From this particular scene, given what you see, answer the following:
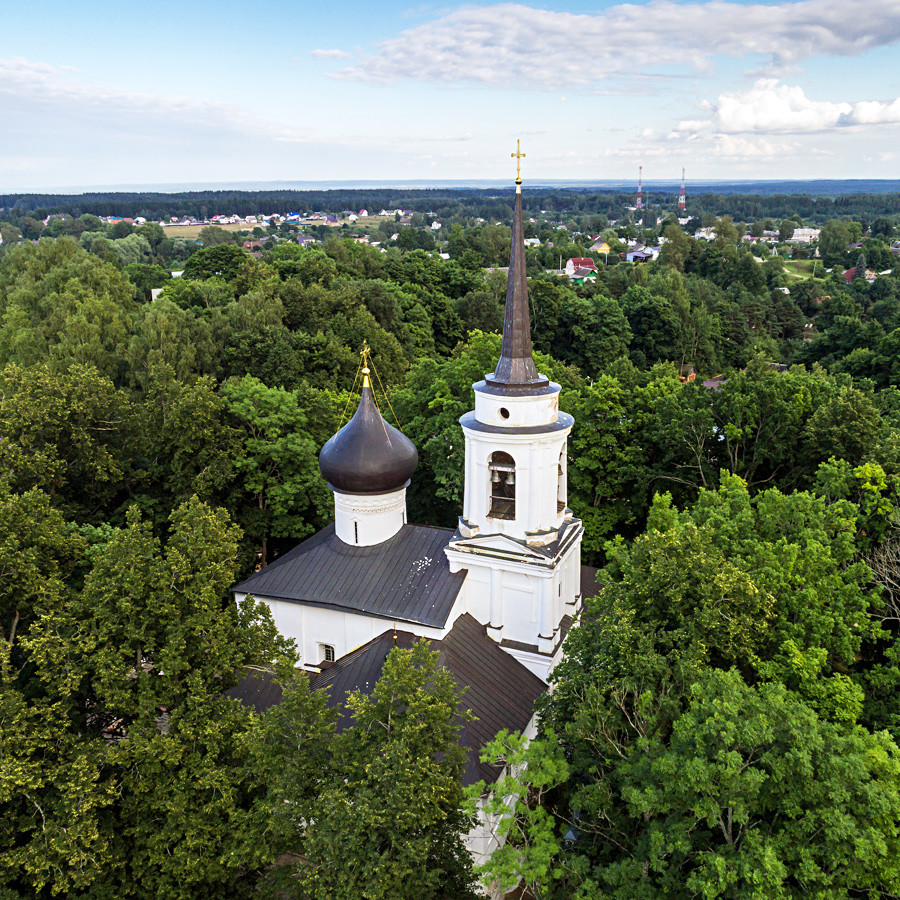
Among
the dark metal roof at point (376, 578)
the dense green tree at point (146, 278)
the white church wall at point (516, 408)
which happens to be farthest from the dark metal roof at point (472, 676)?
the dense green tree at point (146, 278)

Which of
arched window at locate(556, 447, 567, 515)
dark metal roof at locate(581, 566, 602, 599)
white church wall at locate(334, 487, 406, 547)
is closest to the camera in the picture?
arched window at locate(556, 447, 567, 515)

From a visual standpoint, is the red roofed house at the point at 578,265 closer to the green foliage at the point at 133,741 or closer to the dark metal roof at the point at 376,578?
the dark metal roof at the point at 376,578

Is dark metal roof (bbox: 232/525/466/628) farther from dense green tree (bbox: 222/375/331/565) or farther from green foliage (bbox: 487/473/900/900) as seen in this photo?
dense green tree (bbox: 222/375/331/565)

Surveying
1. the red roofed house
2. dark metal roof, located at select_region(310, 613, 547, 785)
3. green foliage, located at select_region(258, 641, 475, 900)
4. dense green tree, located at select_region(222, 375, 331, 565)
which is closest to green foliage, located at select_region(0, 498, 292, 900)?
green foliage, located at select_region(258, 641, 475, 900)

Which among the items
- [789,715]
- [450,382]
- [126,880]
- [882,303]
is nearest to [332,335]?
[450,382]

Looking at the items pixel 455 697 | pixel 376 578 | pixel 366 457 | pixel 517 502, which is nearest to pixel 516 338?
pixel 517 502
